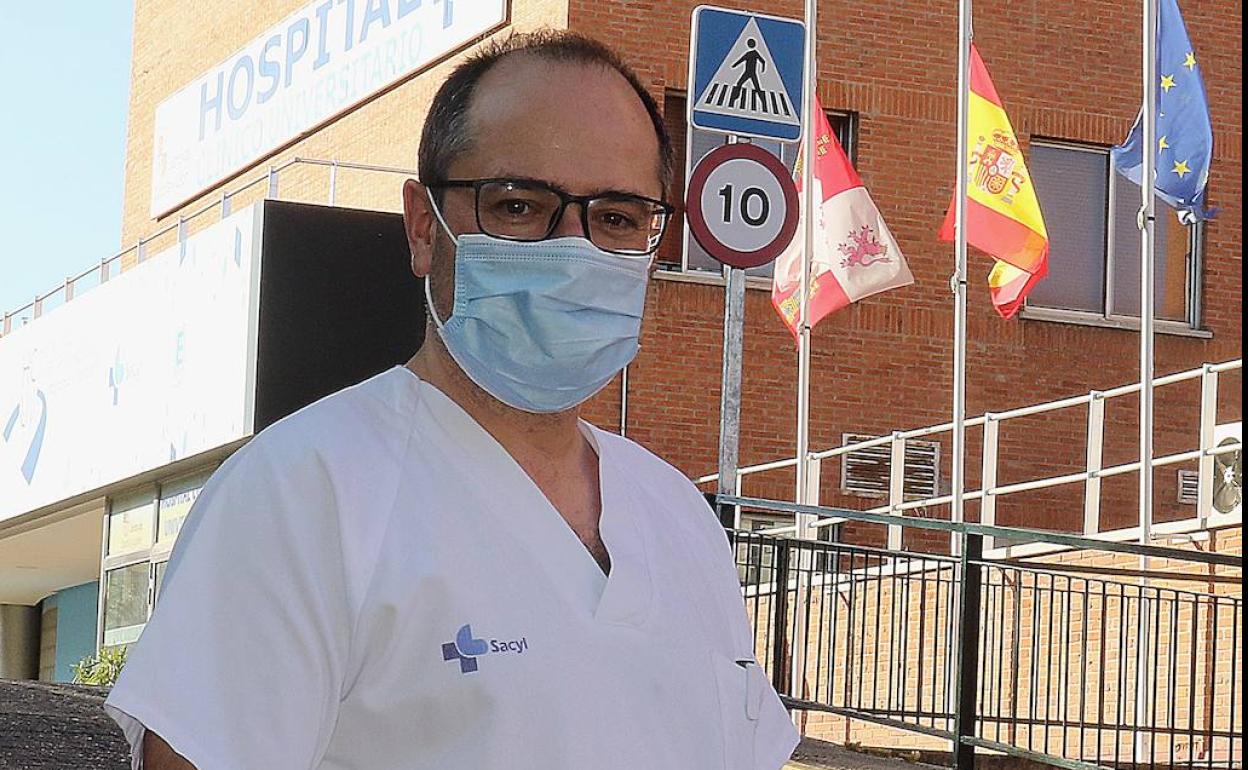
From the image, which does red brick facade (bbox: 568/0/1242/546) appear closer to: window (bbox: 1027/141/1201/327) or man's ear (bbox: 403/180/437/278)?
window (bbox: 1027/141/1201/327)

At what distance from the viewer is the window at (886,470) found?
20234 mm

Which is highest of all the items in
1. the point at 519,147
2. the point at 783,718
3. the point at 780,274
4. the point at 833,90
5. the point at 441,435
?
the point at 833,90

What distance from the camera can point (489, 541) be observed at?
2.68 meters

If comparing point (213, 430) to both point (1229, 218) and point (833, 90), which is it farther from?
A: point (1229, 218)

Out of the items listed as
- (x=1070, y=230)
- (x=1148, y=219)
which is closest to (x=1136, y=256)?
(x=1070, y=230)

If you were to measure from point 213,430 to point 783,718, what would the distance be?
19.3 m

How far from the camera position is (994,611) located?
13867 millimetres

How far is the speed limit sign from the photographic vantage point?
9.91m

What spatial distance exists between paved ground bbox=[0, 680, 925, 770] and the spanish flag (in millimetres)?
6464

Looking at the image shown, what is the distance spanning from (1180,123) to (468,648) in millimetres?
14178

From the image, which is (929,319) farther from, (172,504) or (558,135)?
(558,135)

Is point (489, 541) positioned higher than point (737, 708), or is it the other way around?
point (489, 541)

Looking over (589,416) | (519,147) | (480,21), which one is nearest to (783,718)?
(519,147)

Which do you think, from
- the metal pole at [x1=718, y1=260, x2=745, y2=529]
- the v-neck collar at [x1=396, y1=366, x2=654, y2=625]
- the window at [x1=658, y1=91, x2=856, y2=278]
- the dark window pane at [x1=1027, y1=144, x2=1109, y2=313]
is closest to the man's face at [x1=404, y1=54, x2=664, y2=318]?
the v-neck collar at [x1=396, y1=366, x2=654, y2=625]
